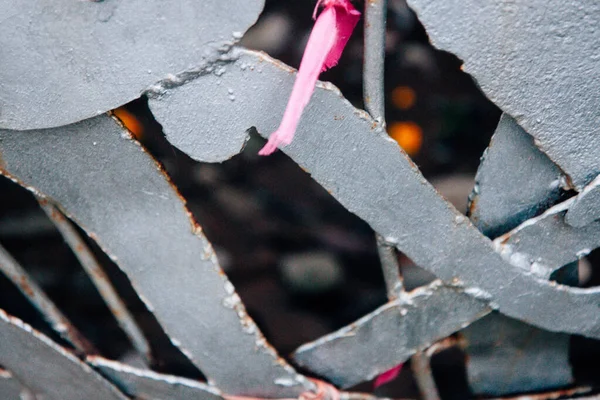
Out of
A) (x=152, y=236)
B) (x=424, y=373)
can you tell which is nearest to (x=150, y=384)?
(x=152, y=236)

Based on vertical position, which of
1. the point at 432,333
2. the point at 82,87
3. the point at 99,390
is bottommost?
the point at 99,390

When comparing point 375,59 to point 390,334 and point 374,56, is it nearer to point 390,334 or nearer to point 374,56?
point 374,56

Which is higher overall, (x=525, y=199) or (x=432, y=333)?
(x=525, y=199)

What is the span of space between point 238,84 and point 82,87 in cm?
15

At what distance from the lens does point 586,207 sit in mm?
569

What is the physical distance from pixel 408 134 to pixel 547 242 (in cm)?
45

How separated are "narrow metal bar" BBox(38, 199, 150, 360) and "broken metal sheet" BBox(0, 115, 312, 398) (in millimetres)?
47

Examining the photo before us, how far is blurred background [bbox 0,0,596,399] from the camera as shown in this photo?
96cm

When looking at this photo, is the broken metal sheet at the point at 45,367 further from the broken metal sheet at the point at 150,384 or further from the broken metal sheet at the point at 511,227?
the broken metal sheet at the point at 511,227

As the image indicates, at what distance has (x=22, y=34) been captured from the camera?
1.62 ft

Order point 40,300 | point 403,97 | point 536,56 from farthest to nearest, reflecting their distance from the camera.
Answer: point 403,97, point 40,300, point 536,56

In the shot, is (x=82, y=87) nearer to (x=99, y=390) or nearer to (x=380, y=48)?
(x=380, y=48)

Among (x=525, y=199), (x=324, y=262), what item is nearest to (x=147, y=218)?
(x=525, y=199)

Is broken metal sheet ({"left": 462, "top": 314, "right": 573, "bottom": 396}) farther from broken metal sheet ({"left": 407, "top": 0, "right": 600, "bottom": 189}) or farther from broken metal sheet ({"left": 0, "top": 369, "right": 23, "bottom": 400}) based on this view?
broken metal sheet ({"left": 0, "top": 369, "right": 23, "bottom": 400})
